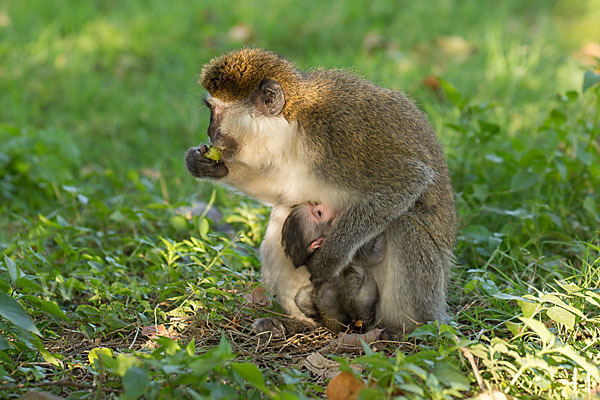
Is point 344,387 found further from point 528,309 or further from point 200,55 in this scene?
point 200,55

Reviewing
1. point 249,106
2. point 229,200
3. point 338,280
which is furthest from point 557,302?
point 229,200

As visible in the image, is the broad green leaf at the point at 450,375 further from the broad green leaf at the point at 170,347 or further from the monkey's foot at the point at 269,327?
the monkey's foot at the point at 269,327

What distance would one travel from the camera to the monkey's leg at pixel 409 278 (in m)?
3.32

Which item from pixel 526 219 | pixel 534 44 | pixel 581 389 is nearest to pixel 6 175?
pixel 526 219

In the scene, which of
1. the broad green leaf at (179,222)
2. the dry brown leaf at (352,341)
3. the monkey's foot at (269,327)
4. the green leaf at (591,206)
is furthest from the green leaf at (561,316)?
the broad green leaf at (179,222)

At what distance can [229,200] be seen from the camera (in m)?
5.14

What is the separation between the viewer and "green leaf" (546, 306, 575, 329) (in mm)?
2914

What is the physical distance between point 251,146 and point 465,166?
2.05 meters

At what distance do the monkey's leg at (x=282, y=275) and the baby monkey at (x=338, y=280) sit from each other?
4.1 inches

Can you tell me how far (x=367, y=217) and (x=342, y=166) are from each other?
261 millimetres

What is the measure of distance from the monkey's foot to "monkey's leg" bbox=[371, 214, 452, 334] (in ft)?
1.54

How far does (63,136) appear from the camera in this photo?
569 cm

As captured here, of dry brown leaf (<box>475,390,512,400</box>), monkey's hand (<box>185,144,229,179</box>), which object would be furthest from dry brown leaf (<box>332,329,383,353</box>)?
monkey's hand (<box>185,144,229,179</box>)

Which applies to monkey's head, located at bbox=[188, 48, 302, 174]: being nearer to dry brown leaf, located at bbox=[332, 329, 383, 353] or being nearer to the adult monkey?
the adult monkey
